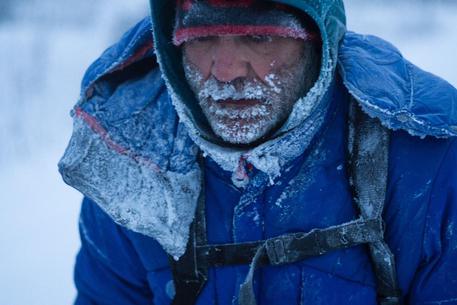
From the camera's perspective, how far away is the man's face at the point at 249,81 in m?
1.43

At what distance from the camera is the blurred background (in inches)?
140

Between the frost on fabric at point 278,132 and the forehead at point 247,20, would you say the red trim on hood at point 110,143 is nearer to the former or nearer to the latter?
the frost on fabric at point 278,132

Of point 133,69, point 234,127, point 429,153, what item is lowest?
point 429,153

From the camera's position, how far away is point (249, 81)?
144cm

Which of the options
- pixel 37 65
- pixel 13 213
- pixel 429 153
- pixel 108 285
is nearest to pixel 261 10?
pixel 429 153

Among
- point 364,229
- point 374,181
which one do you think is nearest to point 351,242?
point 364,229

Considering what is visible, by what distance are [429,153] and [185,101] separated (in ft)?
2.31

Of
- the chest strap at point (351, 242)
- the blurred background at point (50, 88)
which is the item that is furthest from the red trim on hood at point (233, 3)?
the blurred background at point (50, 88)

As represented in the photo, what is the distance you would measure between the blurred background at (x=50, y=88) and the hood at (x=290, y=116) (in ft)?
6.86

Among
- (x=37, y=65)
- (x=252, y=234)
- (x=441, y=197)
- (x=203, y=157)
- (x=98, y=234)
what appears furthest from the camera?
(x=37, y=65)

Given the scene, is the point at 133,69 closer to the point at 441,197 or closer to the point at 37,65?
the point at 441,197

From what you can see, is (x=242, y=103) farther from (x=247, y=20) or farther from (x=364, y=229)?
(x=364, y=229)

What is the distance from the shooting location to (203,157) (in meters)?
1.62

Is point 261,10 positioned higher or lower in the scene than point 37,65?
lower
